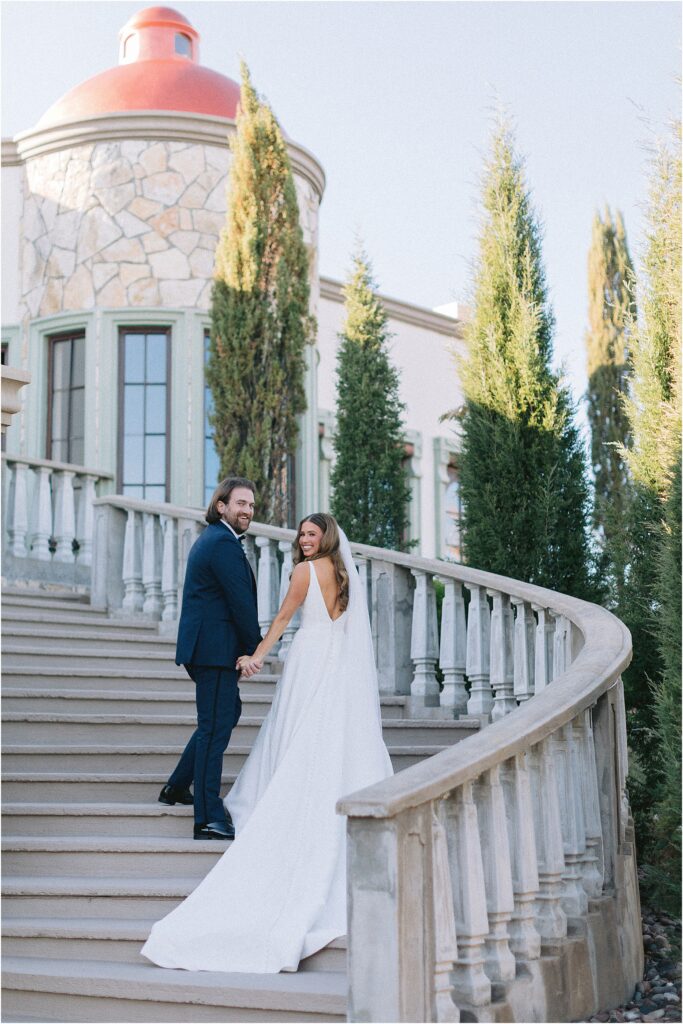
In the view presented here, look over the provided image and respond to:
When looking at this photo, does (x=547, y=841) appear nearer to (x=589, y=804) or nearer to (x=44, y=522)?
(x=589, y=804)

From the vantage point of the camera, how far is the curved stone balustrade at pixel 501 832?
3.74 meters

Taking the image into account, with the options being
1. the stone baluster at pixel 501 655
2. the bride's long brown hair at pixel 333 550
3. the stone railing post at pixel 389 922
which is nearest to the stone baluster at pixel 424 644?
the stone baluster at pixel 501 655

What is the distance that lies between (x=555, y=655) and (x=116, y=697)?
107 inches

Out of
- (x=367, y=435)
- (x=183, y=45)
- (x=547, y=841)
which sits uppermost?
(x=183, y=45)

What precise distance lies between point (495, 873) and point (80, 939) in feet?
6.25

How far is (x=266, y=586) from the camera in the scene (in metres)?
8.52

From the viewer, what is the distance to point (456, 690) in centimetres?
746

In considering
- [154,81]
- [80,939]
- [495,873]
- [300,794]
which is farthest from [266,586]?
[154,81]

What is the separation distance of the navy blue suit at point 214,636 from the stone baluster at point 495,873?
5.97 ft

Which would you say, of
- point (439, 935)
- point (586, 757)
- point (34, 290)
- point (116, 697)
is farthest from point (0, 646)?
point (34, 290)

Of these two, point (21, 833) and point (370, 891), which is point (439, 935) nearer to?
point (370, 891)

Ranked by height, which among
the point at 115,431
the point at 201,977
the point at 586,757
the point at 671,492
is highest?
the point at 115,431

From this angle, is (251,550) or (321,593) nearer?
(321,593)

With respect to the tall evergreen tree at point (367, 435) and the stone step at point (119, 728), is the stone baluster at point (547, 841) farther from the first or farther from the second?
the tall evergreen tree at point (367, 435)
